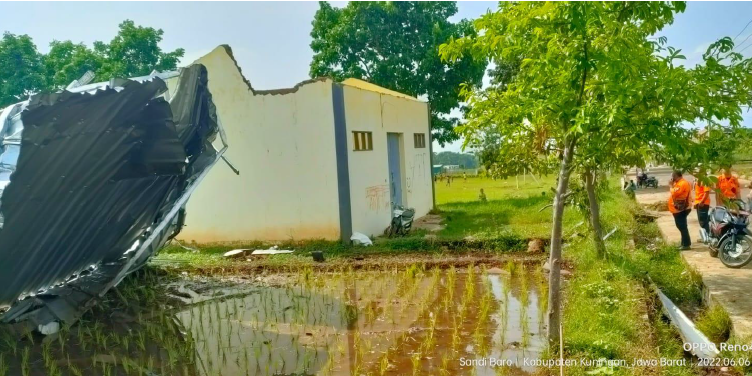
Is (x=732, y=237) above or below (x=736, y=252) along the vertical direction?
above

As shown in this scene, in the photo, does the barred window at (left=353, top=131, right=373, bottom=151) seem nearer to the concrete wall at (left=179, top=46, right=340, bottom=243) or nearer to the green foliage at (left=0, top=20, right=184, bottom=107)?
the concrete wall at (left=179, top=46, right=340, bottom=243)

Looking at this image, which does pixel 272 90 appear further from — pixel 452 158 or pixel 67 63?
pixel 452 158

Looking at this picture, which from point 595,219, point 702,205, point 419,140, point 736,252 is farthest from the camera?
point 419,140

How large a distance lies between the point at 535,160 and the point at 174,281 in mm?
6801

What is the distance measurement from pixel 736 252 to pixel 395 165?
919 cm

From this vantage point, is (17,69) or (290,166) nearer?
(290,166)

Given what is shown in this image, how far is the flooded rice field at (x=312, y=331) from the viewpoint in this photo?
18.5 feet

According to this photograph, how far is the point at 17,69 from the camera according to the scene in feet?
89.9

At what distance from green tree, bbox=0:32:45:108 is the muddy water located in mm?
24288

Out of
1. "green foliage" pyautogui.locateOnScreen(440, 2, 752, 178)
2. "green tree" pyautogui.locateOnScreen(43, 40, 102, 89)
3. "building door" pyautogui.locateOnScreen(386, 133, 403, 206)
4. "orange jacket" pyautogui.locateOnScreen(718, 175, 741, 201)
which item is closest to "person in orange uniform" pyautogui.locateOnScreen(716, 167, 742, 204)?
"orange jacket" pyautogui.locateOnScreen(718, 175, 741, 201)

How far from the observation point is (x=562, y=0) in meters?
4.45

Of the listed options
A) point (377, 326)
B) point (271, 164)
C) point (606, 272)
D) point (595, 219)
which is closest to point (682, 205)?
point (595, 219)

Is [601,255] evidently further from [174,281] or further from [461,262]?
[174,281]

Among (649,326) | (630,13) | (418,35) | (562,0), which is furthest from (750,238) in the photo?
(418,35)
